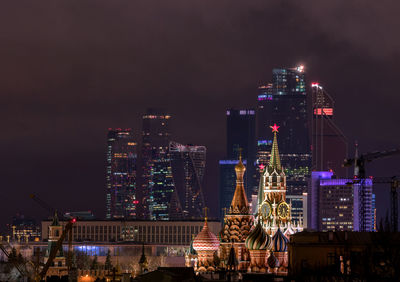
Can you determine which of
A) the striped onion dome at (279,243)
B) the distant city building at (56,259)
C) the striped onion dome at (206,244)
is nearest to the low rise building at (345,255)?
the striped onion dome at (279,243)

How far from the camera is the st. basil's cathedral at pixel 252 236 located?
148000 millimetres

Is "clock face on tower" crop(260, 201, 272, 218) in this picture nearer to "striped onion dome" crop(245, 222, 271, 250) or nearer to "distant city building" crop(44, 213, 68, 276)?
"striped onion dome" crop(245, 222, 271, 250)

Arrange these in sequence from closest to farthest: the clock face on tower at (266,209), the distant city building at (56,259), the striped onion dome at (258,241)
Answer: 1. the striped onion dome at (258,241)
2. the clock face on tower at (266,209)
3. the distant city building at (56,259)

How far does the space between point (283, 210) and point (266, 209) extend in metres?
2.13

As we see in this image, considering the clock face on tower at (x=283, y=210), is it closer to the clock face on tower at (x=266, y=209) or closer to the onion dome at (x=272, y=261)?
the clock face on tower at (x=266, y=209)

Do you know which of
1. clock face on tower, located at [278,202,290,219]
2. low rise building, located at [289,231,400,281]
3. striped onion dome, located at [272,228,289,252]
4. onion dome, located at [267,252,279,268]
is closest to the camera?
low rise building, located at [289,231,400,281]

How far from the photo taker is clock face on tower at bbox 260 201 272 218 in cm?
17138

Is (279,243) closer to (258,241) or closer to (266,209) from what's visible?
→ (258,241)

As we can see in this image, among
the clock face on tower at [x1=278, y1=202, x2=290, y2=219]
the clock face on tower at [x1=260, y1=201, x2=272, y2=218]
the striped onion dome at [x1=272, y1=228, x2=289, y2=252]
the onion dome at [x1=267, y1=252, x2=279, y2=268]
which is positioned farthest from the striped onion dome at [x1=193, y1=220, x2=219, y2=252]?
the onion dome at [x1=267, y1=252, x2=279, y2=268]

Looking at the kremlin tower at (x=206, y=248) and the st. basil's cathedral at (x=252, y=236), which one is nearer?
the st. basil's cathedral at (x=252, y=236)

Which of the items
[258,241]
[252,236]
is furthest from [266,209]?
[258,241]

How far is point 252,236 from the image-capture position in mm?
151125

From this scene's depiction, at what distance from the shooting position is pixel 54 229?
19812cm

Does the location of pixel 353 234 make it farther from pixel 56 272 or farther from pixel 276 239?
pixel 56 272
